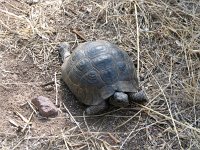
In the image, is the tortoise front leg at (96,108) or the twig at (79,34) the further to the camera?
the twig at (79,34)

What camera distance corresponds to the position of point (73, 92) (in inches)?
123

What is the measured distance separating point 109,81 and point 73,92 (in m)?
0.31

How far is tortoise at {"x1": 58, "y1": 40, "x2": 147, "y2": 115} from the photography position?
118 inches

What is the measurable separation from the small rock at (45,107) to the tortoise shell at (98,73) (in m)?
0.21

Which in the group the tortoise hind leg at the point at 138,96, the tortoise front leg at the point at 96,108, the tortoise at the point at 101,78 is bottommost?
the tortoise front leg at the point at 96,108

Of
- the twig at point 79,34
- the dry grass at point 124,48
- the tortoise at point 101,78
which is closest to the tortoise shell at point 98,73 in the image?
the tortoise at point 101,78

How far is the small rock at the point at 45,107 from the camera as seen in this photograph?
2.96 metres

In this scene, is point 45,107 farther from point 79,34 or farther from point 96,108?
point 79,34

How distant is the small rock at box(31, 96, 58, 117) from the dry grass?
0.05 meters

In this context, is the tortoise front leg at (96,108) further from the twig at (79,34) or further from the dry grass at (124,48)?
the twig at (79,34)

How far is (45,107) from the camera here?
298 cm

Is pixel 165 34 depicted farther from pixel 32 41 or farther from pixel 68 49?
pixel 32 41

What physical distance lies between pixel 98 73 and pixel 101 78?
4 centimetres

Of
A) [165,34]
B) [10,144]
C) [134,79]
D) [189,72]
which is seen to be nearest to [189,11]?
[165,34]
